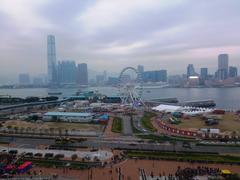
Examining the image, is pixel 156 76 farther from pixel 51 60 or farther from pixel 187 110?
pixel 187 110

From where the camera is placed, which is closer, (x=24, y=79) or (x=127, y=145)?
(x=127, y=145)


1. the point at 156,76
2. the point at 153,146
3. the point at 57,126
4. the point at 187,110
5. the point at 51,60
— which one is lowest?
the point at 153,146

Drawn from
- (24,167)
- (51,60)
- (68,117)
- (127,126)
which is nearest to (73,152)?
(24,167)

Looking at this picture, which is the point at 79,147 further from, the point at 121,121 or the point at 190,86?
the point at 190,86

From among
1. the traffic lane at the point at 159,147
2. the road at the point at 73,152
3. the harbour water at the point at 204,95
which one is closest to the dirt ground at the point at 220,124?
the traffic lane at the point at 159,147

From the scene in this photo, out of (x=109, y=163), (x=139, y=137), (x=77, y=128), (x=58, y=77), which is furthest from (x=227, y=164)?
(x=58, y=77)

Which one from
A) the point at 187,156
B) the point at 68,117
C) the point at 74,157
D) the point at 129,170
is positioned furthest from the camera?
the point at 68,117

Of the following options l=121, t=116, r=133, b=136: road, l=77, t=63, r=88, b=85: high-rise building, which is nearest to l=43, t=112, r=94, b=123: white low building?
l=121, t=116, r=133, b=136: road
